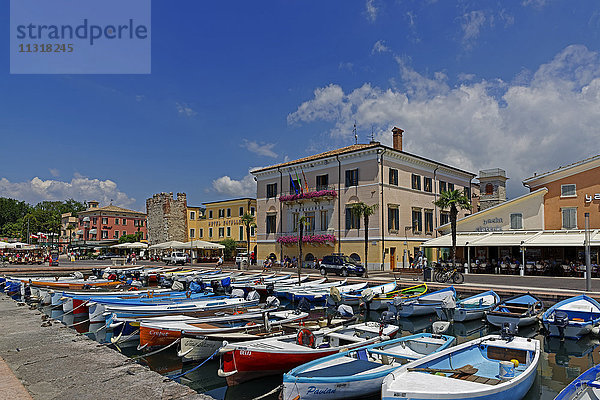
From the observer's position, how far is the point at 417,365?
9.11 m

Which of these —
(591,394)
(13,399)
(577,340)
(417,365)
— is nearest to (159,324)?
(13,399)

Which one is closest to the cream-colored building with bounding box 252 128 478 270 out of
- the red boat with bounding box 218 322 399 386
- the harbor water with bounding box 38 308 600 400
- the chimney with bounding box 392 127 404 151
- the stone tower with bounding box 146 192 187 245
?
the chimney with bounding box 392 127 404 151

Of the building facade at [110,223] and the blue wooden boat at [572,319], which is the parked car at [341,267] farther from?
the building facade at [110,223]

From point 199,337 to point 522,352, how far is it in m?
→ 8.80

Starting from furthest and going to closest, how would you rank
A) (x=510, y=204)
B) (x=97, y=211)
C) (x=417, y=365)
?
(x=97, y=211) < (x=510, y=204) < (x=417, y=365)

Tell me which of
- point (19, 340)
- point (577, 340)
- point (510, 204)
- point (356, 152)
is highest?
point (356, 152)

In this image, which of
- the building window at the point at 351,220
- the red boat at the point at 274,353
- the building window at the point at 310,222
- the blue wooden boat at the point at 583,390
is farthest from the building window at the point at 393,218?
the blue wooden boat at the point at 583,390

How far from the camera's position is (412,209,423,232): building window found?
44656 millimetres

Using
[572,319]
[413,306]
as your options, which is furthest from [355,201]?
[572,319]

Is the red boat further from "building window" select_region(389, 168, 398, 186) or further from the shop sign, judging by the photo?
"building window" select_region(389, 168, 398, 186)

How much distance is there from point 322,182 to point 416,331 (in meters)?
28.1

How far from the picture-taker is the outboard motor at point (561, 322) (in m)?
16.2

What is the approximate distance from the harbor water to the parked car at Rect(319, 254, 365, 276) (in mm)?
14975

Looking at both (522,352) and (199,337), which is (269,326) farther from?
(522,352)
